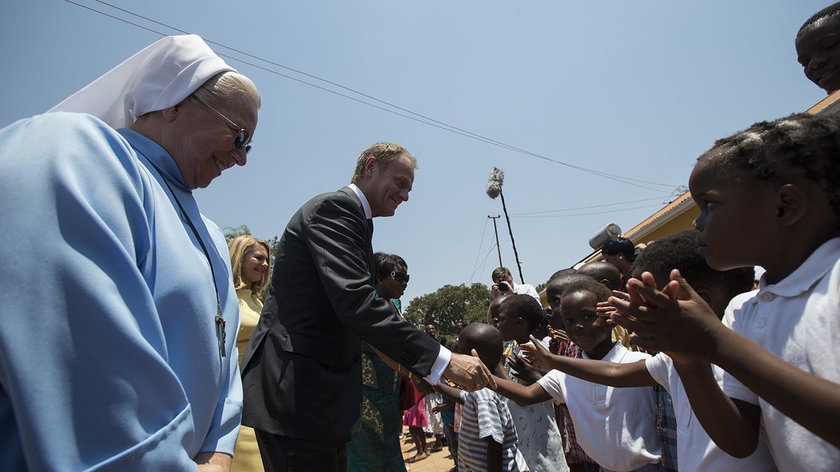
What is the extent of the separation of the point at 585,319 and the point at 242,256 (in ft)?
9.34

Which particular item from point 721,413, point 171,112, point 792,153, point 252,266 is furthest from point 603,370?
point 252,266

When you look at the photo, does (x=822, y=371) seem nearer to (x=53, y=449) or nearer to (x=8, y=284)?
(x=53, y=449)

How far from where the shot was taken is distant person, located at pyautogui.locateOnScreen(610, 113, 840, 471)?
1295mm

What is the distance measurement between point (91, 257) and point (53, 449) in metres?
0.33

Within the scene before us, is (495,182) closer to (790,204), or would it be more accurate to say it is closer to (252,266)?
(252,266)

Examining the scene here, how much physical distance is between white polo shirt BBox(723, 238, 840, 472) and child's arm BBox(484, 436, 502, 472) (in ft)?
6.42

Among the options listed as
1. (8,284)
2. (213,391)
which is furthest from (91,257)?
(213,391)

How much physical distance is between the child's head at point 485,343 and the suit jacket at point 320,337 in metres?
1.36

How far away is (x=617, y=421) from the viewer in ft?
9.33

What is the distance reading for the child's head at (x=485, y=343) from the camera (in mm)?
3963

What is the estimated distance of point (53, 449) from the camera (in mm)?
837

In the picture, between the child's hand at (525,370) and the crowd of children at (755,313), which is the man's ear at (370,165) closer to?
the child's hand at (525,370)

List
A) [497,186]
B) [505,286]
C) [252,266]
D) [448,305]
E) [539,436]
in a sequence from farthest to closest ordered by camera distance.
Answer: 1. [448,305]
2. [497,186]
3. [505,286]
4. [252,266]
5. [539,436]

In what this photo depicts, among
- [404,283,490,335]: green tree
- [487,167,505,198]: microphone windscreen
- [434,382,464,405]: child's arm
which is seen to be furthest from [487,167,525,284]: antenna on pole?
[434,382,464,405]: child's arm
